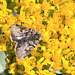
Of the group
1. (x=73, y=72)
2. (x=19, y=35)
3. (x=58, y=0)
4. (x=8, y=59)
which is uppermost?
(x=58, y=0)

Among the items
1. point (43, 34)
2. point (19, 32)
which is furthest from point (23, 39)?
point (43, 34)

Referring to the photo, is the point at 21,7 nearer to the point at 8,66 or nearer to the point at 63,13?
the point at 63,13

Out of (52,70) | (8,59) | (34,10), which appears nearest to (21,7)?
(34,10)

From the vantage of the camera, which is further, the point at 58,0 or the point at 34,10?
the point at 58,0

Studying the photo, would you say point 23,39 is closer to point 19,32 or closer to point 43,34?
point 19,32

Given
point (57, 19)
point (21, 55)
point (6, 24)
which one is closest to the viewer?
point (21, 55)

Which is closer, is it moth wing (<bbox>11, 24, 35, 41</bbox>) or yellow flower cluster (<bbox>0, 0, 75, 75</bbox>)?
moth wing (<bbox>11, 24, 35, 41</bbox>)
